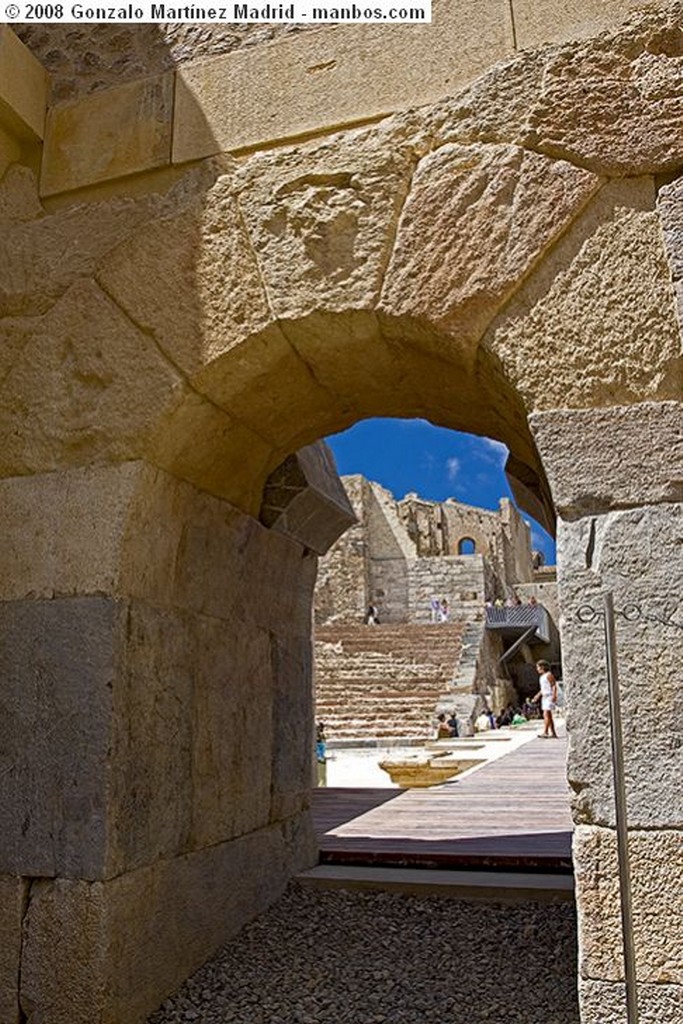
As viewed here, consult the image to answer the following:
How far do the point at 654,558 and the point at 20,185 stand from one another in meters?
2.52

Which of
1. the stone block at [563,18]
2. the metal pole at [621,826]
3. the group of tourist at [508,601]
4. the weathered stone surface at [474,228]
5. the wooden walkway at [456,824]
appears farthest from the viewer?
the group of tourist at [508,601]

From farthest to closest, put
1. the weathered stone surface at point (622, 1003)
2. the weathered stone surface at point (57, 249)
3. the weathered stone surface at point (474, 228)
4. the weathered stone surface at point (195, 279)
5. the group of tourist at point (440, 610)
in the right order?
the group of tourist at point (440, 610) → the weathered stone surface at point (57, 249) → the weathered stone surface at point (195, 279) → the weathered stone surface at point (474, 228) → the weathered stone surface at point (622, 1003)

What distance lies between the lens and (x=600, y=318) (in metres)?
2.43

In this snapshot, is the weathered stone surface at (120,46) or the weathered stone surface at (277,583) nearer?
the weathered stone surface at (120,46)

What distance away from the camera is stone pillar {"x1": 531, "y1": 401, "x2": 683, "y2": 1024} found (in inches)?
82.0

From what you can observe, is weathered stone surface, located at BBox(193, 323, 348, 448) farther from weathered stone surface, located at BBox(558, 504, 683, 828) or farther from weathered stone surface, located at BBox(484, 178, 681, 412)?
weathered stone surface, located at BBox(558, 504, 683, 828)

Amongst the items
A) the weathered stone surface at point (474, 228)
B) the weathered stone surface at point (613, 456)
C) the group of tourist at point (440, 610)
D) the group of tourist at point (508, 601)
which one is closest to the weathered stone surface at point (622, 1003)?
the weathered stone surface at point (613, 456)

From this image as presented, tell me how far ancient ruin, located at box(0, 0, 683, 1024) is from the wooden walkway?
3.86ft

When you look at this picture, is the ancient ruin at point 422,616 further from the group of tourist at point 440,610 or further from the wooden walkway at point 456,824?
the wooden walkway at point 456,824

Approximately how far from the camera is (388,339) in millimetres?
2799

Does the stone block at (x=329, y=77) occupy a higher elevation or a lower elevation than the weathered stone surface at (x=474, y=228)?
higher

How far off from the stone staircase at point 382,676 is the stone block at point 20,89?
46.4 ft

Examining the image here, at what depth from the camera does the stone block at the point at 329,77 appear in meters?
2.77

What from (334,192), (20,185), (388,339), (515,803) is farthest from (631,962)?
(515,803)
